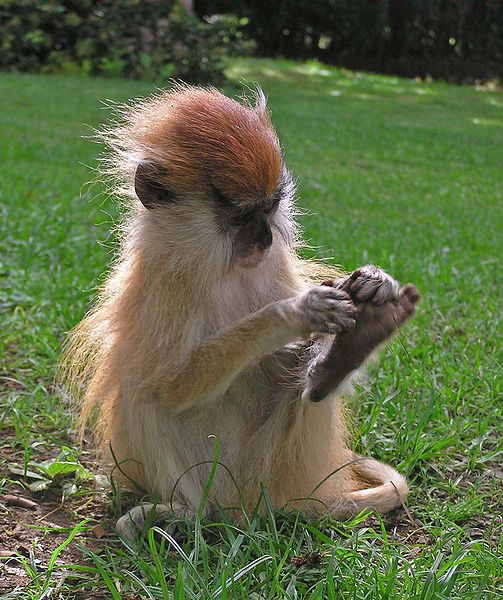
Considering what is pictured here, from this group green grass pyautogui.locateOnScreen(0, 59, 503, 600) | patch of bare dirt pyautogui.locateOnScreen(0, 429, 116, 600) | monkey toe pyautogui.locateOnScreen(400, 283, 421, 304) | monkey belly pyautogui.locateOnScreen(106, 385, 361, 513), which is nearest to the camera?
green grass pyautogui.locateOnScreen(0, 59, 503, 600)

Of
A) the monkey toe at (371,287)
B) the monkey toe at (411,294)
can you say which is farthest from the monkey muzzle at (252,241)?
the monkey toe at (411,294)

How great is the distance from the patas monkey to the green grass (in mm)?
177

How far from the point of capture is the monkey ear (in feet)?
8.93

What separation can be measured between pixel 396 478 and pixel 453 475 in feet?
1.05

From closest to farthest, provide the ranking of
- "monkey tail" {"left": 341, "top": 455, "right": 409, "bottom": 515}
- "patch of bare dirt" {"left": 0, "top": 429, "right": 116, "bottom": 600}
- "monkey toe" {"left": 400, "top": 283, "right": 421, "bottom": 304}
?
"patch of bare dirt" {"left": 0, "top": 429, "right": 116, "bottom": 600}
"monkey toe" {"left": 400, "top": 283, "right": 421, "bottom": 304}
"monkey tail" {"left": 341, "top": 455, "right": 409, "bottom": 515}

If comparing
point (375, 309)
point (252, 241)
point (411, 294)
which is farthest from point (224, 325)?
point (411, 294)

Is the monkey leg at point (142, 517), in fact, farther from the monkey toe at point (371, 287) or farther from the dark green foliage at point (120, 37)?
the dark green foliage at point (120, 37)

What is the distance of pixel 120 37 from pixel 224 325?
13.5 meters

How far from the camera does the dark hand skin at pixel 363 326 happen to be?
2.54 metres

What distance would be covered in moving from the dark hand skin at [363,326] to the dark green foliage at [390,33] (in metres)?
21.4

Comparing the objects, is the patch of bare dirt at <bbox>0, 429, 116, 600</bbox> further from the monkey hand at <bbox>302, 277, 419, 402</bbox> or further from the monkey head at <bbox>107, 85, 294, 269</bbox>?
the monkey head at <bbox>107, 85, 294, 269</bbox>

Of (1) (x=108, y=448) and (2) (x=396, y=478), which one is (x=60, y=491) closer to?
(1) (x=108, y=448)

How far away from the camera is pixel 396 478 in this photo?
3004 millimetres

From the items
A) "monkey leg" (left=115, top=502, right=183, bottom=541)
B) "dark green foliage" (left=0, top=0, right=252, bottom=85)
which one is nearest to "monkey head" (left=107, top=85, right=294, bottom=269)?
"monkey leg" (left=115, top=502, right=183, bottom=541)
